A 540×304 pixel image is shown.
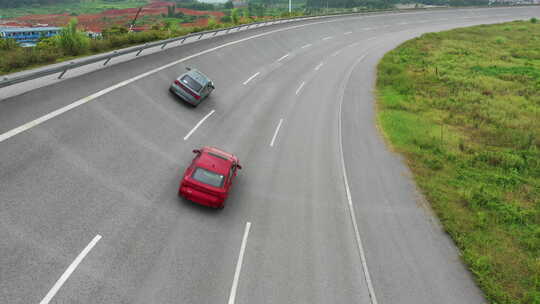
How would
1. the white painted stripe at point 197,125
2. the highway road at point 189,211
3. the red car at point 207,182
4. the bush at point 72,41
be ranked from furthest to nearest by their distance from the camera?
the bush at point 72,41, the white painted stripe at point 197,125, the red car at point 207,182, the highway road at point 189,211

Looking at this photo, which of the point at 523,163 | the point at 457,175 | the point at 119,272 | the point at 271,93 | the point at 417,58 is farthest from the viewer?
the point at 417,58

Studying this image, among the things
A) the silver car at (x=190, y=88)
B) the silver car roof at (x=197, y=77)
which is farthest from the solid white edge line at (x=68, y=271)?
the silver car roof at (x=197, y=77)

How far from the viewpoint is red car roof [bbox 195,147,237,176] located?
10.4 metres

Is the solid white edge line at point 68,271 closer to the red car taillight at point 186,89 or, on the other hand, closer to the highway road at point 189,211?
the highway road at point 189,211

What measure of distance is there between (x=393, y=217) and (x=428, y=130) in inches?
373

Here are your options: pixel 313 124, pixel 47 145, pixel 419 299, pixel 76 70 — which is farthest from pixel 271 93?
pixel 419 299

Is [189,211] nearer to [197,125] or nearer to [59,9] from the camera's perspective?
[197,125]

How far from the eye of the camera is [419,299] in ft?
27.4

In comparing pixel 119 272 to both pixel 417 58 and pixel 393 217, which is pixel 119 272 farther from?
pixel 417 58

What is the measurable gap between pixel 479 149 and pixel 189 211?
15213 millimetres

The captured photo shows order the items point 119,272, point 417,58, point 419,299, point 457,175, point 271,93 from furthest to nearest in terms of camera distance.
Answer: point 417,58 → point 271,93 → point 457,175 → point 419,299 → point 119,272

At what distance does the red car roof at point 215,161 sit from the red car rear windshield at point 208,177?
0.15 meters

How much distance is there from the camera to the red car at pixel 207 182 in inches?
389

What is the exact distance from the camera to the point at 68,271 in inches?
270
